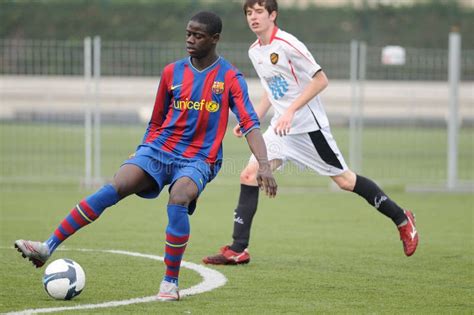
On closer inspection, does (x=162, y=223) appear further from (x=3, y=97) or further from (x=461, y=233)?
(x=3, y=97)

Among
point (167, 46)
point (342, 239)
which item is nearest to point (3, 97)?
point (167, 46)

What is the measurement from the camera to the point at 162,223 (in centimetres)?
1185

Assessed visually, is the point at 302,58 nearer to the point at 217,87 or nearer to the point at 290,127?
the point at 290,127

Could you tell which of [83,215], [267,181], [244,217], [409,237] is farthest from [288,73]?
[83,215]

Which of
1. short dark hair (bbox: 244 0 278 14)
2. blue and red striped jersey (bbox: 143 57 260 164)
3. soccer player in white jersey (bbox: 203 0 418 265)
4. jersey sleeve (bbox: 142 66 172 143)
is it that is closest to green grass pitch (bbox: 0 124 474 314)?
soccer player in white jersey (bbox: 203 0 418 265)

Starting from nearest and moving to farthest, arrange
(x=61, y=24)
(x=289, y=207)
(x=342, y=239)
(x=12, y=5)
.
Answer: (x=342, y=239) < (x=289, y=207) < (x=12, y=5) < (x=61, y=24)

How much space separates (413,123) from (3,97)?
921 cm

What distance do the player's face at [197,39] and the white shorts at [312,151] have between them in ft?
6.64

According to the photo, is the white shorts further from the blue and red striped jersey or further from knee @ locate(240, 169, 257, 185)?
the blue and red striped jersey

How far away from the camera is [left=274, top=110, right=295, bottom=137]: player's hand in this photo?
28.1 ft

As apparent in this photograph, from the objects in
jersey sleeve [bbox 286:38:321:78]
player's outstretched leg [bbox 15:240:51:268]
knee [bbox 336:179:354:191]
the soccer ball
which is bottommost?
the soccer ball

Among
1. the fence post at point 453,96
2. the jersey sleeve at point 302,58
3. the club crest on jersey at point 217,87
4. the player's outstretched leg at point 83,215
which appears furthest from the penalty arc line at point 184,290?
the fence post at point 453,96

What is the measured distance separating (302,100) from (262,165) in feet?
6.01

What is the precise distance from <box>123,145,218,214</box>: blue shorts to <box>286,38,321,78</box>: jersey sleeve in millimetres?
1979
